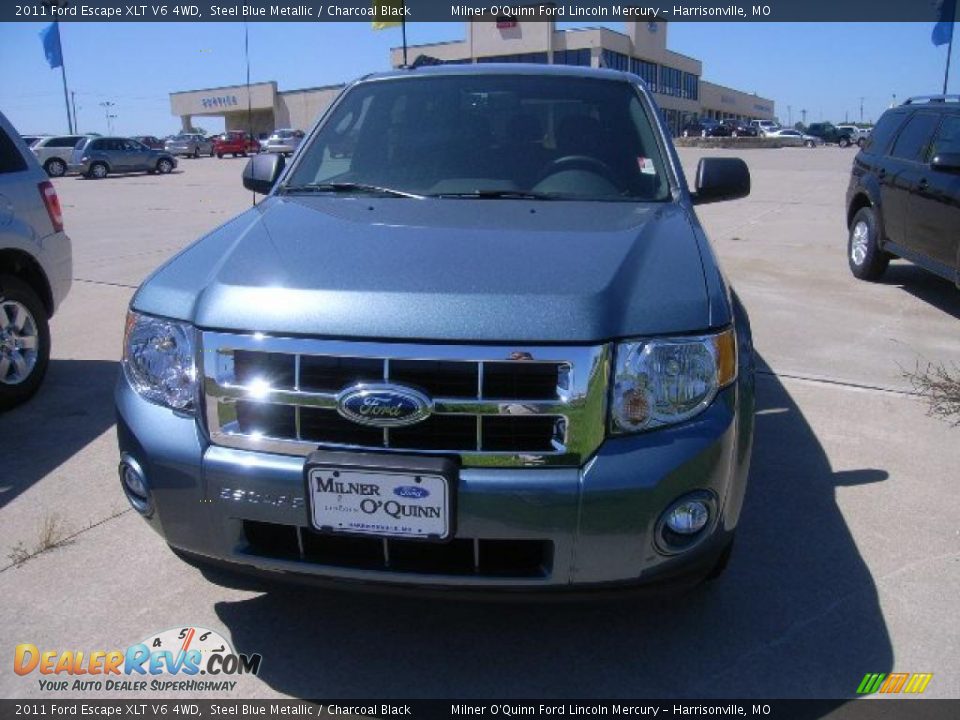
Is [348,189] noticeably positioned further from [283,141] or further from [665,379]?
[283,141]

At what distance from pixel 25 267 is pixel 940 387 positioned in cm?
557

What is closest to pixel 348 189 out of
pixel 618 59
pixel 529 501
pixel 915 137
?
pixel 529 501

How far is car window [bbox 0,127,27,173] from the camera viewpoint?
16.6 feet

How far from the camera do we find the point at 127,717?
2.40 metres

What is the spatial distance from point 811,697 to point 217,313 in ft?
6.62

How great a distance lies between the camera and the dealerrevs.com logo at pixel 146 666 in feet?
8.25

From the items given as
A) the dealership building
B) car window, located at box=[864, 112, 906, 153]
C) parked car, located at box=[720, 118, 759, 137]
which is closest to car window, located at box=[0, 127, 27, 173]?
car window, located at box=[864, 112, 906, 153]

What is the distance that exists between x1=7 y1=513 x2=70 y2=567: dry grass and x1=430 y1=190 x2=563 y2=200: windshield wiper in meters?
2.02

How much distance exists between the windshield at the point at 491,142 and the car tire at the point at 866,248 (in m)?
5.53

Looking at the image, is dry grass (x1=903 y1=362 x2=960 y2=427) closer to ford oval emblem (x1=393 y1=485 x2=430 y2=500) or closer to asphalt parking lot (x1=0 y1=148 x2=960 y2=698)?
asphalt parking lot (x1=0 y1=148 x2=960 y2=698)

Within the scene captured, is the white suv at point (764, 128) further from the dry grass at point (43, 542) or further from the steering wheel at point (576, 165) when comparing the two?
the dry grass at point (43, 542)

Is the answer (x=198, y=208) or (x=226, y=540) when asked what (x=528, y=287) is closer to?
(x=226, y=540)

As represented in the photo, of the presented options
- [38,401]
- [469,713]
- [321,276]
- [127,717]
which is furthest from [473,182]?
[38,401]
